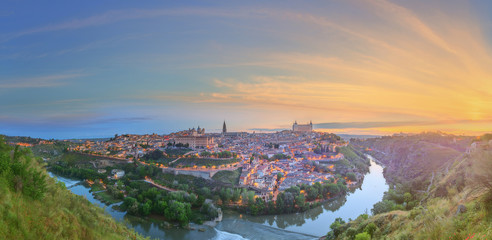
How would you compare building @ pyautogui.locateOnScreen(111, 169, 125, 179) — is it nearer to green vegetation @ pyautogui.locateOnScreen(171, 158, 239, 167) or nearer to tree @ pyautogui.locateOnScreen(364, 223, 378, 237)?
green vegetation @ pyautogui.locateOnScreen(171, 158, 239, 167)

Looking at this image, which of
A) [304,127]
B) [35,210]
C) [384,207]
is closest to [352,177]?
[384,207]

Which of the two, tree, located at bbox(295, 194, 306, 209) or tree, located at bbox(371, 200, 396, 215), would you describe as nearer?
tree, located at bbox(371, 200, 396, 215)

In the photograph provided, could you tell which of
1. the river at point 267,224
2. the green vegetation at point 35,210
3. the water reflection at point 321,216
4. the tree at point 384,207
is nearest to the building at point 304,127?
the water reflection at point 321,216

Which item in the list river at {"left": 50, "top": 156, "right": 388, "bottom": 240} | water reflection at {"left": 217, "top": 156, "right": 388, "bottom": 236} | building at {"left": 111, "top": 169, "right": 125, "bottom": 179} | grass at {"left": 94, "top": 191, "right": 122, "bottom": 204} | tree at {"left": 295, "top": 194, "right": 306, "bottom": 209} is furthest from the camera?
building at {"left": 111, "top": 169, "right": 125, "bottom": 179}

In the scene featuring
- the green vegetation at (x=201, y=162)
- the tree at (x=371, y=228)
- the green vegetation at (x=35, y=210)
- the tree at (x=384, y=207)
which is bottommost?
the tree at (x=384, y=207)

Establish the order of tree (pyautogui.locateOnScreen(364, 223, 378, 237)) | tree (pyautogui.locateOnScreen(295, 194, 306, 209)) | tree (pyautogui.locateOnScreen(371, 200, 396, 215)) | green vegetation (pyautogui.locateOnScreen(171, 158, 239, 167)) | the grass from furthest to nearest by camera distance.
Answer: green vegetation (pyautogui.locateOnScreen(171, 158, 239, 167)), the grass, tree (pyautogui.locateOnScreen(295, 194, 306, 209)), tree (pyautogui.locateOnScreen(371, 200, 396, 215)), tree (pyautogui.locateOnScreen(364, 223, 378, 237))

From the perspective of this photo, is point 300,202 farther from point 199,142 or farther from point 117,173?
point 199,142

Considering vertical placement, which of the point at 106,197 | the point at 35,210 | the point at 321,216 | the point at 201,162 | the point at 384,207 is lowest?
the point at 321,216

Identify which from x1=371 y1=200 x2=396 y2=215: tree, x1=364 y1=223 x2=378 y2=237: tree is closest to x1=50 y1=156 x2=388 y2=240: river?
x1=371 y1=200 x2=396 y2=215: tree

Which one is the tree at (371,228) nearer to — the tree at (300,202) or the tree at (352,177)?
the tree at (300,202)
